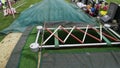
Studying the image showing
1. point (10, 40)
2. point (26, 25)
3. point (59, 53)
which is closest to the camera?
point (59, 53)

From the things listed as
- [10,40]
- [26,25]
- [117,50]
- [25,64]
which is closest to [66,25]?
[26,25]

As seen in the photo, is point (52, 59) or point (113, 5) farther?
point (113, 5)

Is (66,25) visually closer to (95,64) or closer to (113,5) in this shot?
(113,5)

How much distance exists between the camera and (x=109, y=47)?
401 centimetres

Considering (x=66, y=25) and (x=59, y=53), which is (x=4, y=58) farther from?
(x=66, y=25)

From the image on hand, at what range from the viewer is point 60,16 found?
620 cm

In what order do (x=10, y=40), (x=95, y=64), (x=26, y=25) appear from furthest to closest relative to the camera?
(x=26, y=25)
(x=10, y=40)
(x=95, y=64)

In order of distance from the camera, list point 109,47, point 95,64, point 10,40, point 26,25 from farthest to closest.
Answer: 1. point 26,25
2. point 10,40
3. point 109,47
4. point 95,64

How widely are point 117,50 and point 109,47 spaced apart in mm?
205

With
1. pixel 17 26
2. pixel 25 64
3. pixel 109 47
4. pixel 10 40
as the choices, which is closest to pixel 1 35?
pixel 17 26

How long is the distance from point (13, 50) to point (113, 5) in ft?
11.5

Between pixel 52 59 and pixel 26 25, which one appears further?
pixel 26 25

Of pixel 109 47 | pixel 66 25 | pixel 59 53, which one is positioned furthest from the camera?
pixel 66 25

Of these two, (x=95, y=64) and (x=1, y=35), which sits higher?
(x=95, y=64)
